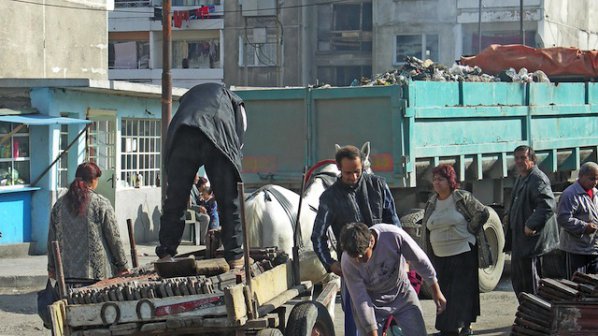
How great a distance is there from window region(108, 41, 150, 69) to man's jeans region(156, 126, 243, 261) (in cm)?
5205

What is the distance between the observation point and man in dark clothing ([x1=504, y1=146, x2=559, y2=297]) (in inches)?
416

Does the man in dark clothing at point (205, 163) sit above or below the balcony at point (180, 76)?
below

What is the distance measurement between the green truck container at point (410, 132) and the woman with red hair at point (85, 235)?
204 inches

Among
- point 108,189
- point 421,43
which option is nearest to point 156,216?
point 108,189

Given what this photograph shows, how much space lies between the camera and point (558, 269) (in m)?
12.5

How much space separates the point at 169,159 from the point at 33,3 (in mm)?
19211

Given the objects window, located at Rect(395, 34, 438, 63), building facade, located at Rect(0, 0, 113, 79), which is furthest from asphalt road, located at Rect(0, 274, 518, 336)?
window, located at Rect(395, 34, 438, 63)

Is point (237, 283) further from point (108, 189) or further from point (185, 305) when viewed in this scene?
point (108, 189)

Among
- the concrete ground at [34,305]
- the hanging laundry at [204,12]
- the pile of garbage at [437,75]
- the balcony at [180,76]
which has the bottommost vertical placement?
the concrete ground at [34,305]

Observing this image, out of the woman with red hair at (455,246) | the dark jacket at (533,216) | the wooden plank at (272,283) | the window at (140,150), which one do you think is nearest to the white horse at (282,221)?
the woman with red hair at (455,246)

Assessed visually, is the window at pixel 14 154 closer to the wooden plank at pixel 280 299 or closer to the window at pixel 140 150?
the window at pixel 140 150

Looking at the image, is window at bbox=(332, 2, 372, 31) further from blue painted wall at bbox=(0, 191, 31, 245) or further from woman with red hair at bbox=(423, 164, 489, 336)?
woman with red hair at bbox=(423, 164, 489, 336)

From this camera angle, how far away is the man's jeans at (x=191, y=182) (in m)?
7.98

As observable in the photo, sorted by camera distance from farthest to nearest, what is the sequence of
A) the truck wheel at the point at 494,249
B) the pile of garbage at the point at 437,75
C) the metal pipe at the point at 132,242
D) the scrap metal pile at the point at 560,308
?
the pile of garbage at the point at 437,75
the truck wheel at the point at 494,249
the metal pipe at the point at 132,242
the scrap metal pile at the point at 560,308
